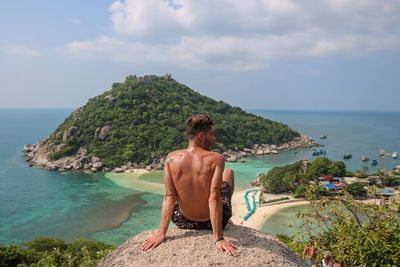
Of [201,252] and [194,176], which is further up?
[194,176]

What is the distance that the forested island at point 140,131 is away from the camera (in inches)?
2119

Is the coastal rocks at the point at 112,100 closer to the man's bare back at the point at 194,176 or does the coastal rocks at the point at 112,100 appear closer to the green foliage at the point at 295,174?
the green foliage at the point at 295,174

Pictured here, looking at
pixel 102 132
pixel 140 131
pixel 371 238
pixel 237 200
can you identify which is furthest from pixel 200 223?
pixel 102 132

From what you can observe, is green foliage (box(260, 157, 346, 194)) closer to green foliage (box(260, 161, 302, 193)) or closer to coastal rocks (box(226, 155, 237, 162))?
green foliage (box(260, 161, 302, 193))

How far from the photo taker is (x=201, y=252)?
13.5 feet

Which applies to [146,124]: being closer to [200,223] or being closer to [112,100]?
[112,100]

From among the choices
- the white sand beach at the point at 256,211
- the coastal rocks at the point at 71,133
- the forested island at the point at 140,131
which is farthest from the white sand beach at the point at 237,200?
the coastal rocks at the point at 71,133

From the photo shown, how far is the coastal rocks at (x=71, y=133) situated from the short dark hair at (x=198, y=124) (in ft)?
197

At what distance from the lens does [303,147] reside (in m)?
77.9

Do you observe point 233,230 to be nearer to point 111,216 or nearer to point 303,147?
point 111,216

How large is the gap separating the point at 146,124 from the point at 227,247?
6296cm

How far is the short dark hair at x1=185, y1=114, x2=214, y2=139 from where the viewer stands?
4.54 metres

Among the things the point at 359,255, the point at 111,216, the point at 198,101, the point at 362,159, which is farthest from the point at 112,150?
the point at 362,159

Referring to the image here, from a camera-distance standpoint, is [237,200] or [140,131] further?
[140,131]
